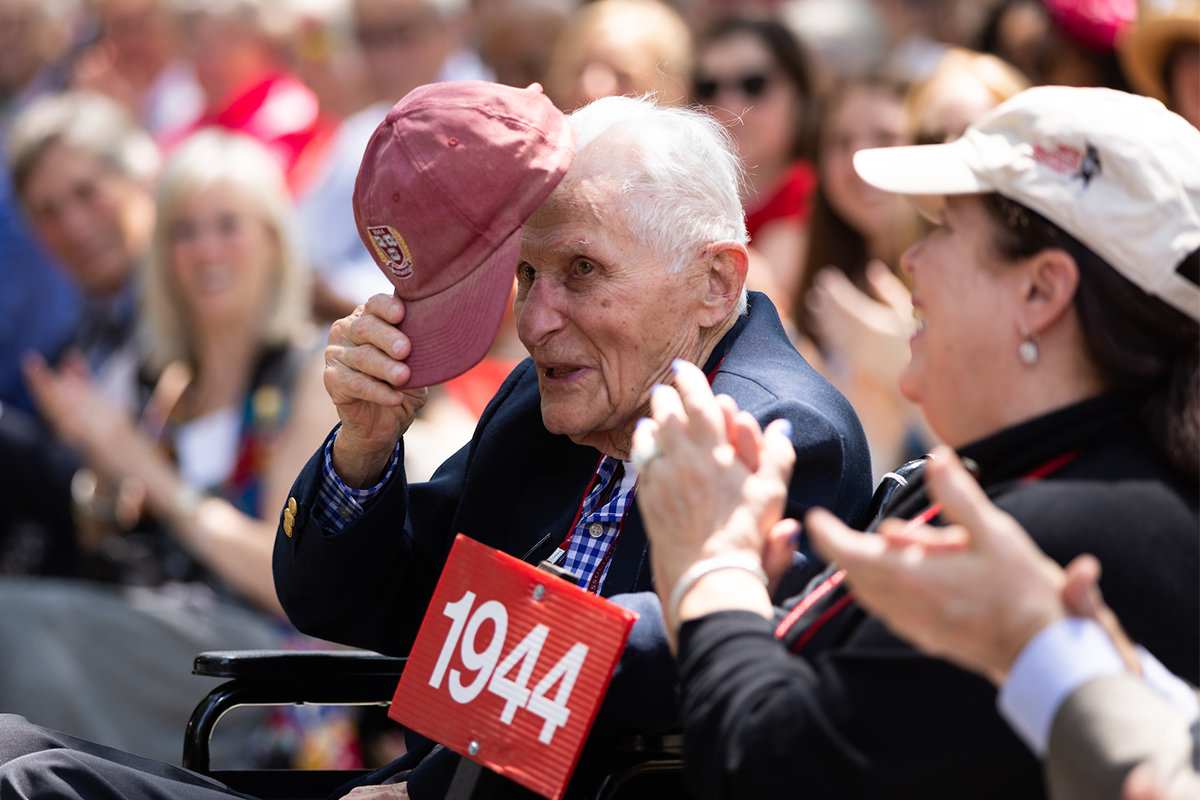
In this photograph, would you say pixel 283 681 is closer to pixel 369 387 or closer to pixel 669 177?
pixel 369 387

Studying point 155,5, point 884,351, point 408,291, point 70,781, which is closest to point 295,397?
point 884,351

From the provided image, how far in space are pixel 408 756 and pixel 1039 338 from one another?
1435 mm

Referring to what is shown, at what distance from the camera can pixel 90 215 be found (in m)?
5.93

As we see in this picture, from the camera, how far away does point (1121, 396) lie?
177 centimetres

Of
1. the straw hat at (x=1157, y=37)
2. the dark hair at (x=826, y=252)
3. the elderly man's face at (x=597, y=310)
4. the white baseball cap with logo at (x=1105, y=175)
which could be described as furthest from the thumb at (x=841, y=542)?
the dark hair at (x=826, y=252)

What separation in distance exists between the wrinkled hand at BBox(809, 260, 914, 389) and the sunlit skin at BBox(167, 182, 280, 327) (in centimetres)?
201

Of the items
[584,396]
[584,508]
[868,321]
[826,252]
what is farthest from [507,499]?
[826,252]

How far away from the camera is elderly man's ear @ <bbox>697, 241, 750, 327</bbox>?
2545 mm

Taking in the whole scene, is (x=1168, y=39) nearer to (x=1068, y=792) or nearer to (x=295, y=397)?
(x=295, y=397)

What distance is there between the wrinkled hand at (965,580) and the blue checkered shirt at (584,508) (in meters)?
1.00

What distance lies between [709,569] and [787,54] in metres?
4.03

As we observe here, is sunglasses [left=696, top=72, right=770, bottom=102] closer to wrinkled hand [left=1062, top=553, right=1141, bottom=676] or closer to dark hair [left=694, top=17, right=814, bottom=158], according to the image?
dark hair [left=694, top=17, right=814, bottom=158]

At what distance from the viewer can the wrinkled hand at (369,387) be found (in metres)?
2.44

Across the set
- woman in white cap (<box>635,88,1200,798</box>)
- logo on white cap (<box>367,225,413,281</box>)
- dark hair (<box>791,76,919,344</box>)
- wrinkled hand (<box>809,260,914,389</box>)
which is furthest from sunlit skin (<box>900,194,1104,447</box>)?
dark hair (<box>791,76,919,344</box>)
